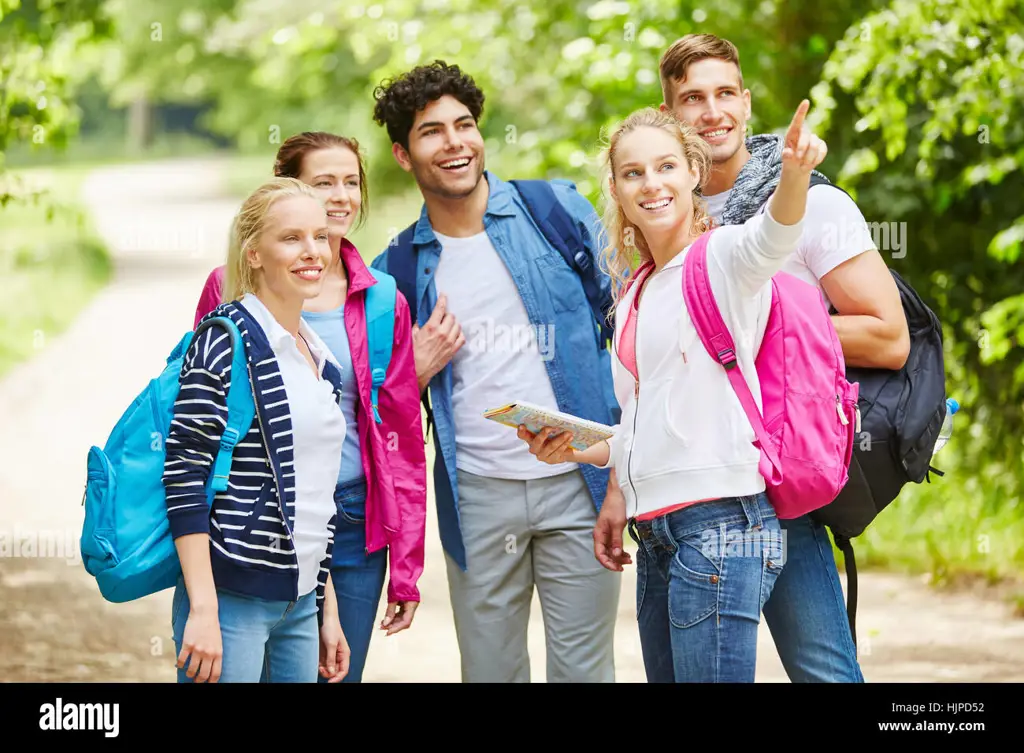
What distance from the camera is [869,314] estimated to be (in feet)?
9.32

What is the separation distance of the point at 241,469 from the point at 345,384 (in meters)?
0.62

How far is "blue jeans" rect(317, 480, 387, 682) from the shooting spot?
328 centimetres

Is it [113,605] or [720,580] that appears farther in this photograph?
[113,605]

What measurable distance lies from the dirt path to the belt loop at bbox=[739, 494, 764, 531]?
2.59m

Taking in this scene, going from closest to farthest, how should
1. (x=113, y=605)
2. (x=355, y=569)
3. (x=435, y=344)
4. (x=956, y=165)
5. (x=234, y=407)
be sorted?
(x=234, y=407) → (x=355, y=569) → (x=435, y=344) → (x=956, y=165) → (x=113, y=605)

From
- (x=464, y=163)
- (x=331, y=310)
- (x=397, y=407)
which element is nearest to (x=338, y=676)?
(x=397, y=407)

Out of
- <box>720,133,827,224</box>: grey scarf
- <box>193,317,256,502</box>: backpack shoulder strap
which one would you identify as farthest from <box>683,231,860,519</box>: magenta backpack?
<box>193,317,256,502</box>: backpack shoulder strap

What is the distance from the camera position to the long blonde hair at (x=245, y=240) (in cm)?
291

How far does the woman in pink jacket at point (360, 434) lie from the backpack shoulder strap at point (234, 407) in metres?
0.57

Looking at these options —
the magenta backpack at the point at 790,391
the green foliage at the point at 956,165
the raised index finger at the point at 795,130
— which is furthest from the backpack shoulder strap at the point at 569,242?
the green foliage at the point at 956,165

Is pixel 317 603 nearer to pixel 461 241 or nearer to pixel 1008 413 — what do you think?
pixel 461 241

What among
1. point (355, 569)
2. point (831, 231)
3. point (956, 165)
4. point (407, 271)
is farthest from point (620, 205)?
point (956, 165)

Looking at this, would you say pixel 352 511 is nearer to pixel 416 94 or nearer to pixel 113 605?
pixel 416 94

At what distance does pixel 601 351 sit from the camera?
3730 mm
